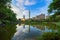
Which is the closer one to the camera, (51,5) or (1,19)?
(51,5)

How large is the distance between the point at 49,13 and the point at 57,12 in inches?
65.6

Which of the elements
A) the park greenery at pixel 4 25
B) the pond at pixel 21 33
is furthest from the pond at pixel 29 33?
the park greenery at pixel 4 25

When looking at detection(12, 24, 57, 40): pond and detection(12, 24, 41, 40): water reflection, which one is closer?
detection(12, 24, 41, 40): water reflection

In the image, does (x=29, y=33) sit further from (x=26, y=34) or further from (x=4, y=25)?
(x=4, y=25)

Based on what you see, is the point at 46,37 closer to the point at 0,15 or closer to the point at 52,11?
the point at 52,11

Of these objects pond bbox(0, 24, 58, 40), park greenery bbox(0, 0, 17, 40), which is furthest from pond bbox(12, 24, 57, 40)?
park greenery bbox(0, 0, 17, 40)

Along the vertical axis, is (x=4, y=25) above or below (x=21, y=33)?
above

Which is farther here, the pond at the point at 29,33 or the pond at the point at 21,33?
the pond at the point at 29,33

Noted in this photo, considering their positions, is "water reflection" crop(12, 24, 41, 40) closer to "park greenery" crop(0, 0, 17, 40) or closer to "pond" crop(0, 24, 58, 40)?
"pond" crop(0, 24, 58, 40)

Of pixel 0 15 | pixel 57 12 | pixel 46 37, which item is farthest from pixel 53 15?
pixel 0 15

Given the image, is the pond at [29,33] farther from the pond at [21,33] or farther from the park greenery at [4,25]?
the park greenery at [4,25]

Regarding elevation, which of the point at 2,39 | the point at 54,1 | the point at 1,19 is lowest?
the point at 2,39

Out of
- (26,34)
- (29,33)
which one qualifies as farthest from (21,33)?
(26,34)

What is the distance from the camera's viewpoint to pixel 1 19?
75.3 ft
